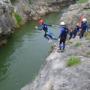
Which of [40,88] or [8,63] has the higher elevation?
[40,88]

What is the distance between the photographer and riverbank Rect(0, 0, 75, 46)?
4389 centimetres

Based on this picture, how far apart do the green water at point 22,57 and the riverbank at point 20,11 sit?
174cm

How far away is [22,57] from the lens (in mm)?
38375

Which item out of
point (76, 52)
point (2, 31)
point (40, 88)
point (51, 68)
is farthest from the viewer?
point (2, 31)

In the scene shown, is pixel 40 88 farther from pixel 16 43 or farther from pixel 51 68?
pixel 16 43

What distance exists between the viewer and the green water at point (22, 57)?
103ft

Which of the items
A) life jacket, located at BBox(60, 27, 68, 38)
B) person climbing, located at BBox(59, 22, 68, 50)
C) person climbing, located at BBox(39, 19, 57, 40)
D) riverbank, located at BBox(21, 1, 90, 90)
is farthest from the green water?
riverbank, located at BBox(21, 1, 90, 90)

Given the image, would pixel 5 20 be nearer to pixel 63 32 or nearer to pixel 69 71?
pixel 63 32

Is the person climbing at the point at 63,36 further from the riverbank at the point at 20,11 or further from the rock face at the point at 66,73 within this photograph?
the riverbank at the point at 20,11

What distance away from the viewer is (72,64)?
20.7 metres

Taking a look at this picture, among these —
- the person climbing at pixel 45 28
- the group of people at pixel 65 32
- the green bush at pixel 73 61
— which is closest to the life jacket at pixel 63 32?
the group of people at pixel 65 32

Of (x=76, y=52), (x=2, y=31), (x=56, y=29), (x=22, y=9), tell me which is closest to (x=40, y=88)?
(x=76, y=52)

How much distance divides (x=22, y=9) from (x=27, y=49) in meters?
20.2

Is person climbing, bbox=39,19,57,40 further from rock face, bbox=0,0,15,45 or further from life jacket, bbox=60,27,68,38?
rock face, bbox=0,0,15,45
